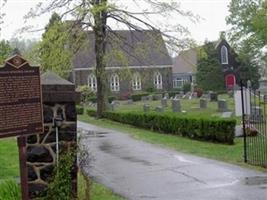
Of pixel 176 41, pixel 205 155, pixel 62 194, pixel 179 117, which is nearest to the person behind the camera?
pixel 62 194

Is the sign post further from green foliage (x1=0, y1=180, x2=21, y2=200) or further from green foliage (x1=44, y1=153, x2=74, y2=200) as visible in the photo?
green foliage (x1=44, y1=153, x2=74, y2=200)

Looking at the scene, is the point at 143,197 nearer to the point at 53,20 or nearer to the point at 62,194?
the point at 62,194

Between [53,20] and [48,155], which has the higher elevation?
[53,20]

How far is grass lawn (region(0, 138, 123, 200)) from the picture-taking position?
9930 millimetres

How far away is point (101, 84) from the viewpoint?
136 feet

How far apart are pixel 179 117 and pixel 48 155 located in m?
15.1

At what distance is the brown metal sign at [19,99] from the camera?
7.13 metres

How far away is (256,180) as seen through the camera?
11.4 m

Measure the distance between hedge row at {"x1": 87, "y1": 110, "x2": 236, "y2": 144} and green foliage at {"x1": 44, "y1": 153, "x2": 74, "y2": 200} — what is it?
1099cm

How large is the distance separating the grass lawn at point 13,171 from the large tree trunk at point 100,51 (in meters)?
17.2

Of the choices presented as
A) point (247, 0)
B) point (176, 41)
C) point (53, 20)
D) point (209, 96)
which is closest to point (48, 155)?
point (176, 41)

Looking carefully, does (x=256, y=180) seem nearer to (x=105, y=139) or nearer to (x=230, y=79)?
(x=105, y=139)

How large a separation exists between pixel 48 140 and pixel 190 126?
13933 millimetres

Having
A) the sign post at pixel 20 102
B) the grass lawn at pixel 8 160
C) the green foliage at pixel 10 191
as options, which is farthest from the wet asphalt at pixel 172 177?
the sign post at pixel 20 102
